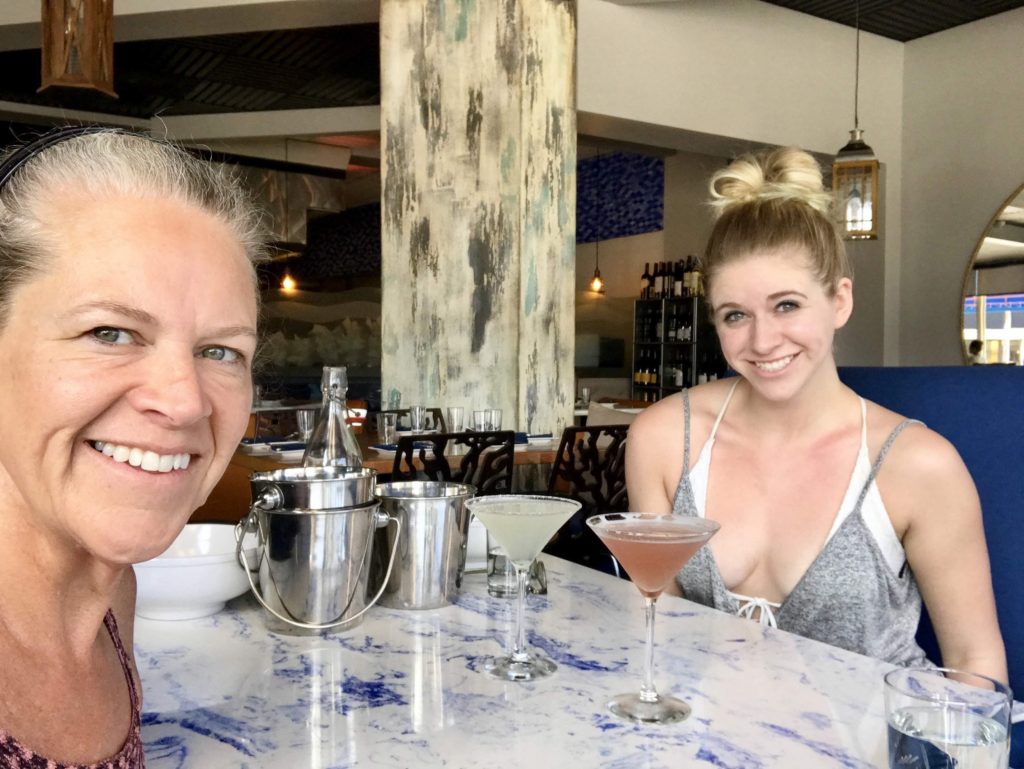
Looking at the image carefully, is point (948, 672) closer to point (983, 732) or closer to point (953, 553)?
point (983, 732)

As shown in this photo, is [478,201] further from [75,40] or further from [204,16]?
[75,40]

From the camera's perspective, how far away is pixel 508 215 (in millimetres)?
4816

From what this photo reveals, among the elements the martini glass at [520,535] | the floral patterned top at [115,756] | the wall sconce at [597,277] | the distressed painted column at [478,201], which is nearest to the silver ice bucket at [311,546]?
the martini glass at [520,535]

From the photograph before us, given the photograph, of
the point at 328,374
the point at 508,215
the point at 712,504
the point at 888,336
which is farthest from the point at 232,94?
the point at 712,504

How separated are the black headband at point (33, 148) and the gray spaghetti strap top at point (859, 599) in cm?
144

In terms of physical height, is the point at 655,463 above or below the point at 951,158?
below

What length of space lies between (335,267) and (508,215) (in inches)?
310

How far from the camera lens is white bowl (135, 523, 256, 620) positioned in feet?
4.06

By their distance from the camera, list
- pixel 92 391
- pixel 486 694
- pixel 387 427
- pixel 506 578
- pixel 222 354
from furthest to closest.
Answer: pixel 387 427, pixel 506 578, pixel 486 694, pixel 222 354, pixel 92 391

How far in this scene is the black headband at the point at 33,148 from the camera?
0.68m

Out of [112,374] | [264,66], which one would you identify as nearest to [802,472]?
[112,374]

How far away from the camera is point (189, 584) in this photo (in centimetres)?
125

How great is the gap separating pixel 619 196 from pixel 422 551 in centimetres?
964

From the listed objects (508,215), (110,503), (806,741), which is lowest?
(806,741)
